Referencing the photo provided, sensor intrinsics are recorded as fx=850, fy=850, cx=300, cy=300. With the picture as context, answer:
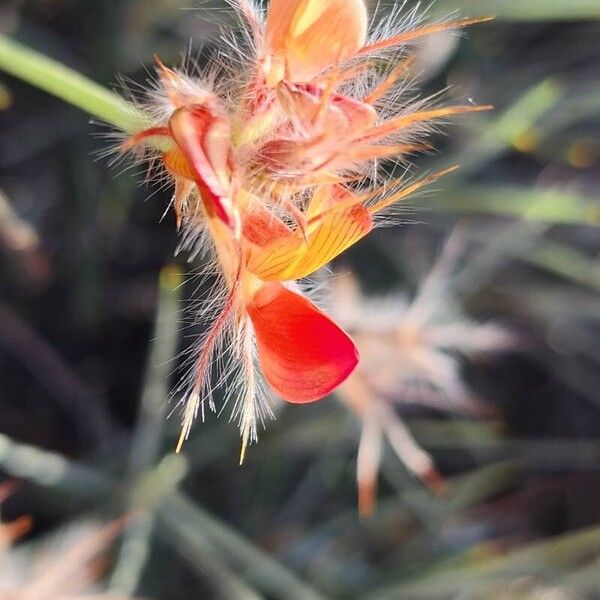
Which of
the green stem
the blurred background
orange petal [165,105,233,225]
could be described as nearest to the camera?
orange petal [165,105,233,225]

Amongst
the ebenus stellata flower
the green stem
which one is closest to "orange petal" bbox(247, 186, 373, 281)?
the ebenus stellata flower

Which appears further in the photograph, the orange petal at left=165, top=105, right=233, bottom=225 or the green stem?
the green stem

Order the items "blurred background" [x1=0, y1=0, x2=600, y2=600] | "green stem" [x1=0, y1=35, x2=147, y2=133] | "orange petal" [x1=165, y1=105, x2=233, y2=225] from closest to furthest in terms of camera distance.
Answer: "orange petal" [x1=165, y1=105, x2=233, y2=225] < "green stem" [x1=0, y1=35, x2=147, y2=133] < "blurred background" [x1=0, y1=0, x2=600, y2=600]

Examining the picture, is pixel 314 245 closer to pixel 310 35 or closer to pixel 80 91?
pixel 310 35

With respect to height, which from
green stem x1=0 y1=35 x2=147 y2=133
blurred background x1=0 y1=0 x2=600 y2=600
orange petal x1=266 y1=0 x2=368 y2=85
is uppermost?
green stem x1=0 y1=35 x2=147 y2=133

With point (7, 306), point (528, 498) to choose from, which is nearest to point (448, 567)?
point (528, 498)

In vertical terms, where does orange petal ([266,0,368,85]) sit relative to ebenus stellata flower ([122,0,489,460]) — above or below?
above

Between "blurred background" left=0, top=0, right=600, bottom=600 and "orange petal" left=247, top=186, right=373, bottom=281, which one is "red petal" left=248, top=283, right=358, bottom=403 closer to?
"orange petal" left=247, top=186, right=373, bottom=281
